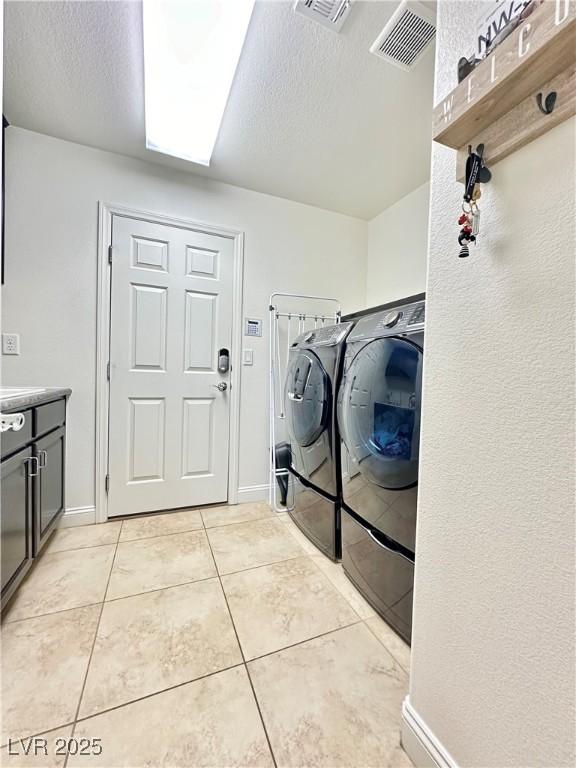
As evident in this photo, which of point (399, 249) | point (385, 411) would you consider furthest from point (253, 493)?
point (399, 249)

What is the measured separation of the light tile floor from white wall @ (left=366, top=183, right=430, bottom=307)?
6.61 feet

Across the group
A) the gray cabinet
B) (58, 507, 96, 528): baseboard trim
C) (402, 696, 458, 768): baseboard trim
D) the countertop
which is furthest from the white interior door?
(402, 696, 458, 768): baseboard trim

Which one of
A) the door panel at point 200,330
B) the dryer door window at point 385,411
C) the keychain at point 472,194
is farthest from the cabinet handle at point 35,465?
the keychain at point 472,194

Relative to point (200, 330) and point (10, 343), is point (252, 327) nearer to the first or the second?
point (200, 330)

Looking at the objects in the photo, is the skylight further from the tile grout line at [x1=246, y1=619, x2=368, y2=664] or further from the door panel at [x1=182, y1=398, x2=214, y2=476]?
the tile grout line at [x1=246, y1=619, x2=368, y2=664]

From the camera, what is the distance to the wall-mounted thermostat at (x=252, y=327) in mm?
2365

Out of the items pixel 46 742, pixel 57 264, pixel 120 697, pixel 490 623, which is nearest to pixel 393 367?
pixel 490 623

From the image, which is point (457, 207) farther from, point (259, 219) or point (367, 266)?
point (367, 266)

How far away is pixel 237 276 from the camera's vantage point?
7.62ft

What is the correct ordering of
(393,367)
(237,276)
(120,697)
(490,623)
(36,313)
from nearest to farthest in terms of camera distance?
1. (490,623)
2. (120,697)
3. (393,367)
4. (36,313)
5. (237,276)

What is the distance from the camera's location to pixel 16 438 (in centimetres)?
123

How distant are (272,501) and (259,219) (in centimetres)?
215

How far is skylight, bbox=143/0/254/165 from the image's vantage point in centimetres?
114

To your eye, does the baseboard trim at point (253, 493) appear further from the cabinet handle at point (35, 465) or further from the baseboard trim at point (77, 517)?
the cabinet handle at point (35, 465)
